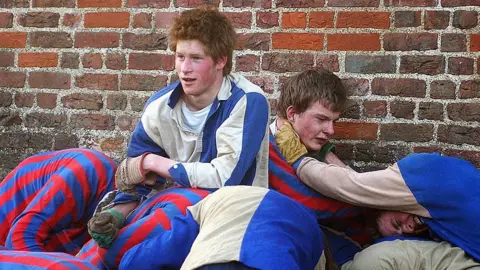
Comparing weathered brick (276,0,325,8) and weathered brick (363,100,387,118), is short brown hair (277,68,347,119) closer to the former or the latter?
weathered brick (363,100,387,118)

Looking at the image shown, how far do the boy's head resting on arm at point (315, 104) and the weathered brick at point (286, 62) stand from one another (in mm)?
133

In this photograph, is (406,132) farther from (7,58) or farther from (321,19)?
(7,58)

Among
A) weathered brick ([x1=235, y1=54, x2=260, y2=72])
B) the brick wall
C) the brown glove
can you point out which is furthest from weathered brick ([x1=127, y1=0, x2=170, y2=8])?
the brown glove

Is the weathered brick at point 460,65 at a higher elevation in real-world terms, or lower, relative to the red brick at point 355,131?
higher

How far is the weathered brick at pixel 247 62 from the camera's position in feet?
11.7

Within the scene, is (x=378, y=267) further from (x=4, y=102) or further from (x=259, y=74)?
(x=4, y=102)

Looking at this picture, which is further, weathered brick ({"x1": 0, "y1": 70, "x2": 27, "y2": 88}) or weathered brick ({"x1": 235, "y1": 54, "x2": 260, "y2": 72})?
weathered brick ({"x1": 0, "y1": 70, "x2": 27, "y2": 88})

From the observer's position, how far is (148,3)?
3.69 meters

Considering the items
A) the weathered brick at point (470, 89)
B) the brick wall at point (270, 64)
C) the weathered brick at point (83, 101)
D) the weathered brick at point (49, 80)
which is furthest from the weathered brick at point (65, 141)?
the weathered brick at point (470, 89)

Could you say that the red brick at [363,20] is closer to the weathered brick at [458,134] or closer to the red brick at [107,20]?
the weathered brick at [458,134]

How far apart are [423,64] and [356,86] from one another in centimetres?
34

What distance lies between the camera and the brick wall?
3332mm

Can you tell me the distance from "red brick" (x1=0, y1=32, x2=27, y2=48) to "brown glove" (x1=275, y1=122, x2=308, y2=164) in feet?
5.14

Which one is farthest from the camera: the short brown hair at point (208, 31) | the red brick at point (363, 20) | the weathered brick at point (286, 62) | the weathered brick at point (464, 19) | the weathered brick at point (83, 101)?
the weathered brick at point (83, 101)
